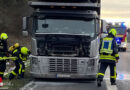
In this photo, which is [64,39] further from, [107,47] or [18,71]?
[18,71]

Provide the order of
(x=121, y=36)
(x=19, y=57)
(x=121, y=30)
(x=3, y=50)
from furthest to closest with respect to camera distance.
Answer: (x=121, y=30)
(x=121, y=36)
(x=19, y=57)
(x=3, y=50)

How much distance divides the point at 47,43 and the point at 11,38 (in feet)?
92.7

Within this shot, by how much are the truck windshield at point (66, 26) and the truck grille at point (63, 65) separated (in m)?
1.01

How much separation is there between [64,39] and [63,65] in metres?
0.90

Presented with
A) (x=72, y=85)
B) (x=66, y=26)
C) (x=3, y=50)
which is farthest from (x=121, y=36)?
(x=3, y=50)

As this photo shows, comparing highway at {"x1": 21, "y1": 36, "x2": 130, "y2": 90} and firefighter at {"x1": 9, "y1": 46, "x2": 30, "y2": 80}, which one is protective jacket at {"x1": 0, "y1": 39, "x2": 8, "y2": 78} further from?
highway at {"x1": 21, "y1": 36, "x2": 130, "y2": 90}

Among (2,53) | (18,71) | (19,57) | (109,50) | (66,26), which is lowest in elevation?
(18,71)

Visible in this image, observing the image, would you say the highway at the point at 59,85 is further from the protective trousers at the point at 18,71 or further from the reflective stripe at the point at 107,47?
the reflective stripe at the point at 107,47

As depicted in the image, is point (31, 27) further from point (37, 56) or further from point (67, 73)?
point (67, 73)

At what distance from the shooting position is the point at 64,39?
13.2 metres

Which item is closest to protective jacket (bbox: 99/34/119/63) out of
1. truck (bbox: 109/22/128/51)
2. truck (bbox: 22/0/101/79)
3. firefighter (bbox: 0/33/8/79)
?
truck (bbox: 22/0/101/79)

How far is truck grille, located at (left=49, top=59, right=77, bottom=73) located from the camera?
1317 centimetres

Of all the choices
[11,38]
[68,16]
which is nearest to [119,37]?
[11,38]

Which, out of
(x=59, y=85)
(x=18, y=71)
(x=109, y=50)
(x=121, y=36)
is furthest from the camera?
(x=121, y=36)
